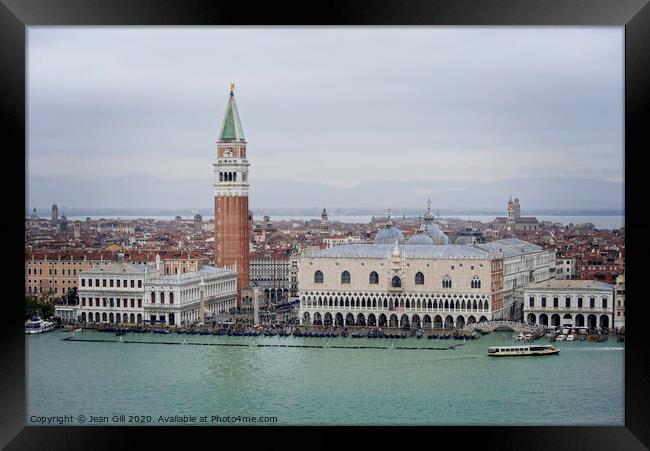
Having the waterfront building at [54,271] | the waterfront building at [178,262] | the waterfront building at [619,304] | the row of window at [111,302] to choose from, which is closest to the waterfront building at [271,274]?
the waterfront building at [178,262]

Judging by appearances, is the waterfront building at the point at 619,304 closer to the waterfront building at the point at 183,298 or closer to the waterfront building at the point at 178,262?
the waterfront building at the point at 183,298

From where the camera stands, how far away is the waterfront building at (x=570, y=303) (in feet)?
43.0

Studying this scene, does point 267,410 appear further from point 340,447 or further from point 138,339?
point 138,339

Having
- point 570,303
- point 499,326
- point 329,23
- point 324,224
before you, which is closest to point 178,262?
point 324,224

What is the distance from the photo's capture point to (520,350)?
38.2 feet

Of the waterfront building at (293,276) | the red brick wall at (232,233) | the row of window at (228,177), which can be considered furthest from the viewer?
the waterfront building at (293,276)

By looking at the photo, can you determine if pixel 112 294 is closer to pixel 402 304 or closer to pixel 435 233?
pixel 402 304

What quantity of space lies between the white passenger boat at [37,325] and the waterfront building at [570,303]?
535 cm

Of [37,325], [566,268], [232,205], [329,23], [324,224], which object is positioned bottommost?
[37,325]

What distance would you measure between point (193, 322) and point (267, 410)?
523 centimetres

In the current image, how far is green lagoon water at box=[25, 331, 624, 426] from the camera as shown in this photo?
8.79m

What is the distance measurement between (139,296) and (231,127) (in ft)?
8.00

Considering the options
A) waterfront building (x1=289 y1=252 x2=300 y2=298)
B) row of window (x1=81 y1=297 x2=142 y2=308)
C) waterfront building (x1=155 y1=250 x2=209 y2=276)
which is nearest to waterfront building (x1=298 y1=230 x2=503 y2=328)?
waterfront building (x1=155 y1=250 x2=209 y2=276)

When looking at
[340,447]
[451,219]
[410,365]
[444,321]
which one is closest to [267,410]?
[410,365]
